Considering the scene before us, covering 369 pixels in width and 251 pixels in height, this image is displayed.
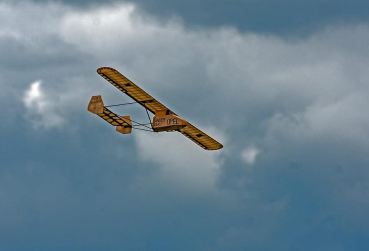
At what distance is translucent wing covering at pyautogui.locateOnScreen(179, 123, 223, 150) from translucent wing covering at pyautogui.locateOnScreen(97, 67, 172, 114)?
5750 millimetres

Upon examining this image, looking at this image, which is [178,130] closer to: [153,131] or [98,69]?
[153,131]

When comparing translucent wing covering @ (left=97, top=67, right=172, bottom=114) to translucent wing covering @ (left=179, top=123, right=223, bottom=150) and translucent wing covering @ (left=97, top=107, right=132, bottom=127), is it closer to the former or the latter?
translucent wing covering @ (left=97, top=107, right=132, bottom=127)

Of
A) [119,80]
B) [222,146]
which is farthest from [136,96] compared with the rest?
[222,146]

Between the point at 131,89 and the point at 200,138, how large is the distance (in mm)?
13499

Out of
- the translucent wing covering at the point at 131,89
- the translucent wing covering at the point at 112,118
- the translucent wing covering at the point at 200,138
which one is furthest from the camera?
the translucent wing covering at the point at 200,138

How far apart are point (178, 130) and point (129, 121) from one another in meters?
6.43

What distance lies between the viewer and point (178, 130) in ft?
424

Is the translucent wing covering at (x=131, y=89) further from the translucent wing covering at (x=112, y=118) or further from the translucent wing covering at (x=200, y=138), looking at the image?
the translucent wing covering at (x=200, y=138)

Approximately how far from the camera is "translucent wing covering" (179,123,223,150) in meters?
133

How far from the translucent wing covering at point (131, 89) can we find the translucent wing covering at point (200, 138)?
18.9 feet

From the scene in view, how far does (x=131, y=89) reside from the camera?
4973 inches

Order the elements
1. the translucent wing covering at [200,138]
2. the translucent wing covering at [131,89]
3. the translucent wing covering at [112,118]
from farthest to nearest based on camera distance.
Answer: the translucent wing covering at [200,138] < the translucent wing covering at [112,118] < the translucent wing covering at [131,89]

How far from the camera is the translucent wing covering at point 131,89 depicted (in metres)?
124

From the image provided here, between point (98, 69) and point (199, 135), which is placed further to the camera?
point (199, 135)
